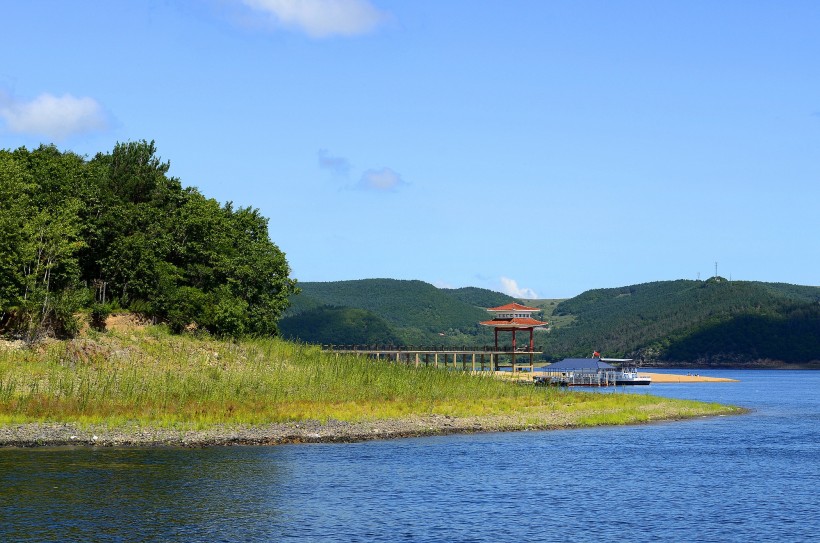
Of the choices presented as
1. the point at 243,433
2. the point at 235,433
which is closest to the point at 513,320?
the point at 243,433

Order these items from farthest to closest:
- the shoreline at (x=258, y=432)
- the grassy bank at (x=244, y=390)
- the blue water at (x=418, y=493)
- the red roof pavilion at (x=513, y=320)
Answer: the red roof pavilion at (x=513, y=320), the grassy bank at (x=244, y=390), the shoreline at (x=258, y=432), the blue water at (x=418, y=493)

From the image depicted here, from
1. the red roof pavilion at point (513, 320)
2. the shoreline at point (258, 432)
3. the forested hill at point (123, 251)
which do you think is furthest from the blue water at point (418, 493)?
the red roof pavilion at point (513, 320)

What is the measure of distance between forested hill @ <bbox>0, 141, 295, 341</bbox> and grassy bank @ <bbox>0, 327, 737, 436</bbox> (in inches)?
147

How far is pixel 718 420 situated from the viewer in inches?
3477

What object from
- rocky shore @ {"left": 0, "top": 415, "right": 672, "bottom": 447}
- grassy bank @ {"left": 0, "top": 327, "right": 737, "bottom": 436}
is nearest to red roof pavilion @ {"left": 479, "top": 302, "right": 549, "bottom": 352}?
grassy bank @ {"left": 0, "top": 327, "right": 737, "bottom": 436}

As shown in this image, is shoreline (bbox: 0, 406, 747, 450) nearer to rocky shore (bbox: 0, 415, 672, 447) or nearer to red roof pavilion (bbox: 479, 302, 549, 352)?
rocky shore (bbox: 0, 415, 672, 447)

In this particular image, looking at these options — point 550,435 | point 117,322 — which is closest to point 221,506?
point 550,435

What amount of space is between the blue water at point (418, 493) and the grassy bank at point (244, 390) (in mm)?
9838

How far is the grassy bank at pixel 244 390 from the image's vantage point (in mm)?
65875

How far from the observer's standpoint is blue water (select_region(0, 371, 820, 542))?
119 feet

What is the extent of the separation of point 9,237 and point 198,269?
21.9 metres

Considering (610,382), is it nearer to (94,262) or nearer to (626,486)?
(94,262)

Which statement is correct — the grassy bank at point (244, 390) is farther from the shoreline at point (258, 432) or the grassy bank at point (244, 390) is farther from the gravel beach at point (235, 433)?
the gravel beach at point (235, 433)

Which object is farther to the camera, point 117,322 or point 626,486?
point 117,322
